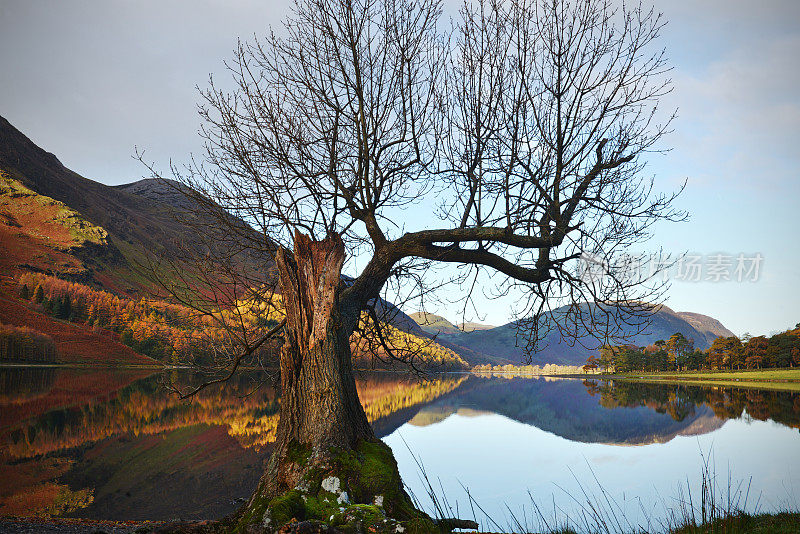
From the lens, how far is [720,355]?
84.8m

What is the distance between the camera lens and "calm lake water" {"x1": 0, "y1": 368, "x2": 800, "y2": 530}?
52.6 feet

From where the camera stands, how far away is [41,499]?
15180 mm

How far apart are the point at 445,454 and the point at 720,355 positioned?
269ft

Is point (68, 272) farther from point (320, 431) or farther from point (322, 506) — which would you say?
point (322, 506)

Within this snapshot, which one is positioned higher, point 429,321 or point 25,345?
point 429,321

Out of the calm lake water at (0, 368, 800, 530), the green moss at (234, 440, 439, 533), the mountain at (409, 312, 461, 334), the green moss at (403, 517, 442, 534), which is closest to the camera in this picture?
the green moss at (403, 517, 442, 534)

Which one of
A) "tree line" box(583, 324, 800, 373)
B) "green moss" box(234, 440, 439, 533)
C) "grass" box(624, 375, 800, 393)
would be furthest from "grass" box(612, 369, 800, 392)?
"green moss" box(234, 440, 439, 533)

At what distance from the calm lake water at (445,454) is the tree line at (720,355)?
20.9 m

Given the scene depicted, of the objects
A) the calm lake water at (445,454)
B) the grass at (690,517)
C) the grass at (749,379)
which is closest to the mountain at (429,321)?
the calm lake water at (445,454)

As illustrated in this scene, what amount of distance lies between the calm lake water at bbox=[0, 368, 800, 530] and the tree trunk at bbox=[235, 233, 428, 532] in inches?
30.5

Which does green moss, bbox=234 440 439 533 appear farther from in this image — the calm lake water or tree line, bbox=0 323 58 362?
tree line, bbox=0 323 58 362

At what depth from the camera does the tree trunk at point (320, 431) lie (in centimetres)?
487

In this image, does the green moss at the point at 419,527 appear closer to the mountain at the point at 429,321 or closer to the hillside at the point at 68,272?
the mountain at the point at 429,321

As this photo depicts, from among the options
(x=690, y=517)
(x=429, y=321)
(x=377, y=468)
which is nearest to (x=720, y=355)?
(x=690, y=517)
